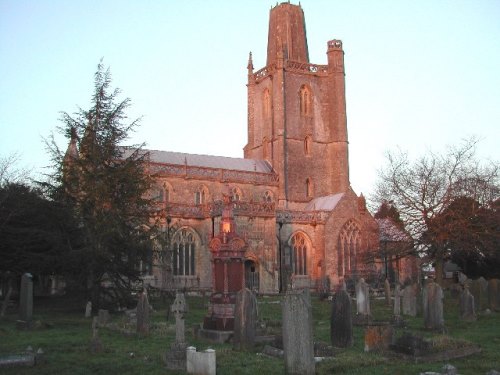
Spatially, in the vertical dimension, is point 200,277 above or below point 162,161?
below

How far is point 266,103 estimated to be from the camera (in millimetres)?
46656

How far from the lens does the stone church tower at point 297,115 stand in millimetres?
44500

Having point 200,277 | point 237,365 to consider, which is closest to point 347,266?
point 200,277

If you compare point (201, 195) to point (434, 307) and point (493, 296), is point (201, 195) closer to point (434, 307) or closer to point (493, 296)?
point (493, 296)

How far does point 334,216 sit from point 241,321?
26.4 meters

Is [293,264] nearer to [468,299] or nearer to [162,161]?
[162,161]

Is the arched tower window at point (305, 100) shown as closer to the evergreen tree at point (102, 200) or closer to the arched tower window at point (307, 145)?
the arched tower window at point (307, 145)

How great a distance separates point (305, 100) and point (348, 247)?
13.7 meters

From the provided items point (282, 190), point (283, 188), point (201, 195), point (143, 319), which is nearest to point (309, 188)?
point (283, 188)

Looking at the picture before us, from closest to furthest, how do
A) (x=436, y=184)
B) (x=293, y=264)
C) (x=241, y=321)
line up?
1. (x=241, y=321)
2. (x=436, y=184)
3. (x=293, y=264)

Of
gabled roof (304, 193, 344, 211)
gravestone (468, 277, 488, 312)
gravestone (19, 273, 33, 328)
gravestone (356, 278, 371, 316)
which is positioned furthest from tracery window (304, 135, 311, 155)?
gravestone (19, 273, 33, 328)

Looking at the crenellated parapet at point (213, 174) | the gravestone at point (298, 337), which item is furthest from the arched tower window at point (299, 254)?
the gravestone at point (298, 337)

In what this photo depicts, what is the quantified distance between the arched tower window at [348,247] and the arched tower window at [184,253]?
1030cm

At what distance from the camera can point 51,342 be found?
1387 cm
